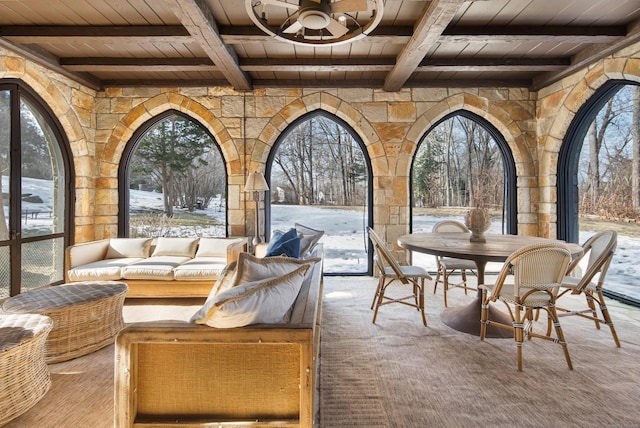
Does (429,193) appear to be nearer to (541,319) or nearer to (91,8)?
(541,319)

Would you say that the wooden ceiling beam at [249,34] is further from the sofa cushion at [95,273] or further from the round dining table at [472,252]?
the sofa cushion at [95,273]

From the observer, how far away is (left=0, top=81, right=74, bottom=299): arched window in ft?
11.9

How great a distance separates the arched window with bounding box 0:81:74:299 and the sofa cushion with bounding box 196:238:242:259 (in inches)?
70.8

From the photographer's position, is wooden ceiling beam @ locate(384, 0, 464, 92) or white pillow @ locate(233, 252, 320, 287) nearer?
white pillow @ locate(233, 252, 320, 287)

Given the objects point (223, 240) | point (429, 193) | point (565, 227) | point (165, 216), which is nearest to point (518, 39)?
point (429, 193)

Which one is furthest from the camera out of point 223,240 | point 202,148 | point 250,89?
point 202,148

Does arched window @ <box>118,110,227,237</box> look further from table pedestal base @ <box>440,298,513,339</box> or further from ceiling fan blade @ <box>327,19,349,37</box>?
table pedestal base @ <box>440,298,513,339</box>

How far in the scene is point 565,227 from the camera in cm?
442

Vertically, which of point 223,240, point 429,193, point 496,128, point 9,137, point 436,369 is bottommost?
point 436,369

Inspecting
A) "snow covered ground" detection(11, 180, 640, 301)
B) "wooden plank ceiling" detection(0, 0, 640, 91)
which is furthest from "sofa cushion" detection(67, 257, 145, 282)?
"wooden plank ceiling" detection(0, 0, 640, 91)

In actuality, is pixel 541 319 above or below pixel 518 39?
below

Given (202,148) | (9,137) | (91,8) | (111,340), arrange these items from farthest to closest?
(202,148) < (9,137) < (91,8) < (111,340)

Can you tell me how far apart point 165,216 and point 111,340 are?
8.57 ft

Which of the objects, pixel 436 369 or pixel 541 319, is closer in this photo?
pixel 436 369
